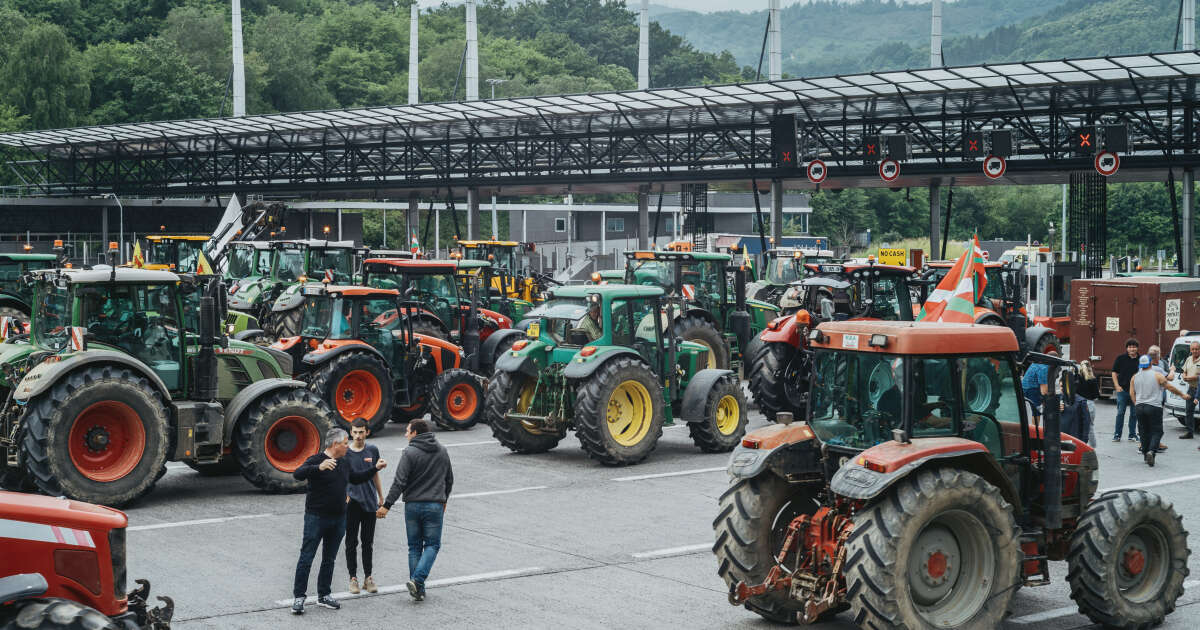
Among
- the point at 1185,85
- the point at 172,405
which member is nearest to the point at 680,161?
the point at 1185,85

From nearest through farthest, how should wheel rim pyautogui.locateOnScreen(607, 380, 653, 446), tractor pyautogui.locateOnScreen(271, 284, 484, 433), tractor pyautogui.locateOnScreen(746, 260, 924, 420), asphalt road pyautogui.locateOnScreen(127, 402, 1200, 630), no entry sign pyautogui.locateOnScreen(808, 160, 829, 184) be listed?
asphalt road pyautogui.locateOnScreen(127, 402, 1200, 630) → wheel rim pyautogui.locateOnScreen(607, 380, 653, 446) → tractor pyautogui.locateOnScreen(271, 284, 484, 433) → tractor pyautogui.locateOnScreen(746, 260, 924, 420) → no entry sign pyautogui.locateOnScreen(808, 160, 829, 184)

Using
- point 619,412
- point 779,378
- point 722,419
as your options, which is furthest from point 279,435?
point 779,378

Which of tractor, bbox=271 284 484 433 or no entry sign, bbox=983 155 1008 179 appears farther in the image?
no entry sign, bbox=983 155 1008 179

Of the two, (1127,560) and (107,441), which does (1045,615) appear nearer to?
(1127,560)

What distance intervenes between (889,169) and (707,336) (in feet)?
58.5

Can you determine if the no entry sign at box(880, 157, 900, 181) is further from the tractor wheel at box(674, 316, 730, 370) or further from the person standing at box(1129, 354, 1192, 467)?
the person standing at box(1129, 354, 1192, 467)

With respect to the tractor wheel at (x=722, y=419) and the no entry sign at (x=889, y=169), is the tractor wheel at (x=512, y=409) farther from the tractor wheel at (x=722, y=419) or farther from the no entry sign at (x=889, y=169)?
the no entry sign at (x=889, y=169)

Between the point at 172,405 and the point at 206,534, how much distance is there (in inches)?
74.8

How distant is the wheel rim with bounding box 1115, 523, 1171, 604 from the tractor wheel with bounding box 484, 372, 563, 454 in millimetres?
9024

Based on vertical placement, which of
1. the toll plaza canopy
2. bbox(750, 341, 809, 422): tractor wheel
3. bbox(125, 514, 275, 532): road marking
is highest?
the toll plaza canopy

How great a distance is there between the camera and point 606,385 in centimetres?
1583

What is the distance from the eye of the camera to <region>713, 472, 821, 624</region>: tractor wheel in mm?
8914

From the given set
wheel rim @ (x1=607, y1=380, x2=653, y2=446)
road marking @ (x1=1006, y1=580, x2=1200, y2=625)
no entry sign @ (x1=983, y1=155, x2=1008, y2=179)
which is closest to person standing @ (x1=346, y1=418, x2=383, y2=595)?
road marking @ (x1=1006, y1=580, x2=1200, y2=625)

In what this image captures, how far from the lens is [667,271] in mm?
23953
